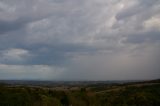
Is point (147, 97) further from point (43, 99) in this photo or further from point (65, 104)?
point (43, 99)

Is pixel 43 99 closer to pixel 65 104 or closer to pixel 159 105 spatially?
pixel 65 104

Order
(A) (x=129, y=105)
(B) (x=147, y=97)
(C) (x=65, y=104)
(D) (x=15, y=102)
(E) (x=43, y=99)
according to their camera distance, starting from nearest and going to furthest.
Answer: (D) (x=15, y=102) → (E) (x=43, y=99) → (C) (x=65, y=104) → (A) (x=129, y=105) → (B) (x=147, y=97)

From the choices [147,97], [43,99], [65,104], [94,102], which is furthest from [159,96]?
[43,99]

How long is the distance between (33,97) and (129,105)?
18.6 meters

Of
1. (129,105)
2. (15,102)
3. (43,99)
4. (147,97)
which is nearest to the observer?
(15,102)

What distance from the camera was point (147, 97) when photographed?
6000 centimetres

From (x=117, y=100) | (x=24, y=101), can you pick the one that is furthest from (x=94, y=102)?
(x=117, y=100)

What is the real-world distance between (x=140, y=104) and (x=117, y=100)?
6612mm

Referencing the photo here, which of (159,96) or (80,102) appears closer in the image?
(80,102)

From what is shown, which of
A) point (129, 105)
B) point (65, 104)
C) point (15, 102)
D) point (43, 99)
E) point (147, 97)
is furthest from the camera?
point (147, 97)

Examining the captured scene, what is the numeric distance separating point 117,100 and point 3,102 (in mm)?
28819

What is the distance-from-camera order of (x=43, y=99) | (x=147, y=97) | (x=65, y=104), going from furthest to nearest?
(x=147, y=97) → (x=65, y=104) → (x=43, y=99)

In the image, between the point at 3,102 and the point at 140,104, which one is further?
the point at 140,104

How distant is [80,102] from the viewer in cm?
4303
